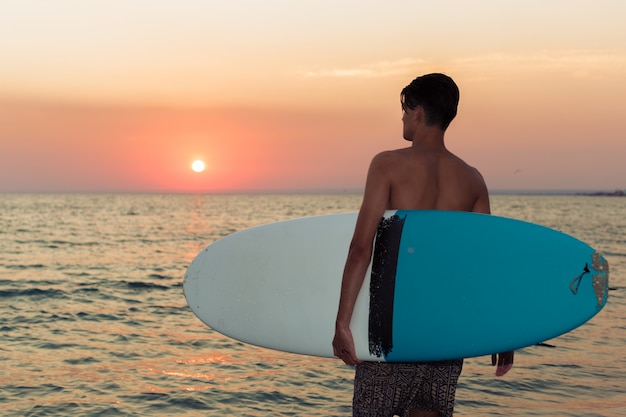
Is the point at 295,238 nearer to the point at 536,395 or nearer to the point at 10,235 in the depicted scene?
the point at 536,395

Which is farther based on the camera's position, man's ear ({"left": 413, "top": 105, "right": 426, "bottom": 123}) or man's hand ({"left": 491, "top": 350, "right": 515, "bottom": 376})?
man's hand ({"left": 491, "top": 350, "right": 515, "bottom": 376})

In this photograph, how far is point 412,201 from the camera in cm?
294

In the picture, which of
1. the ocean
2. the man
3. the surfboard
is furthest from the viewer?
the ocean

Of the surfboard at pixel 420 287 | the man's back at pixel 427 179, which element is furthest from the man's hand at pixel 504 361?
the man's back at pixel 427 179

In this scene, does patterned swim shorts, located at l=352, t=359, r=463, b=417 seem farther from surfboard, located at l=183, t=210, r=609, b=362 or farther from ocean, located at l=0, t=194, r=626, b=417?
ocean, located at l=0, t=194, r=626, b=417

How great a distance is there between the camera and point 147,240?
34719 millimetres

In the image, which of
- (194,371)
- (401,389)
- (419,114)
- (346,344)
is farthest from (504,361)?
(194,371)

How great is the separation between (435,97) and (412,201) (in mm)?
465

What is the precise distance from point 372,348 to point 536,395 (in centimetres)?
521

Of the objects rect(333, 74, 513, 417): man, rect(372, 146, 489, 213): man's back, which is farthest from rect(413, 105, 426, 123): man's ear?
rect(372, 146, 489, 213): man's back

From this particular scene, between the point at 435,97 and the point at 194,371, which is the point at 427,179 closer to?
the point at 435,97

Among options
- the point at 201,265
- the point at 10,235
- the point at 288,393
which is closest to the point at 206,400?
the point at 288,393

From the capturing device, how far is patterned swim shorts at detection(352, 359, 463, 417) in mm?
2902

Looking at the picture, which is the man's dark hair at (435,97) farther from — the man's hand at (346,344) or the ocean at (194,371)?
the ocean at (194,371)
